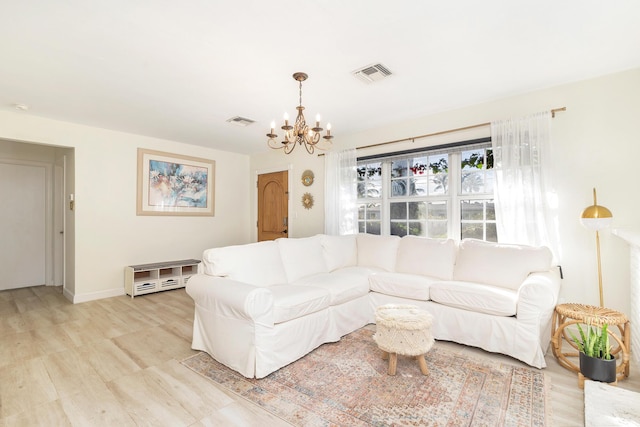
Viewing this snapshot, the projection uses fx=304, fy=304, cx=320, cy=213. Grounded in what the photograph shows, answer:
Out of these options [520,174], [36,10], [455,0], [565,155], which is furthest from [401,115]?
[36,10]

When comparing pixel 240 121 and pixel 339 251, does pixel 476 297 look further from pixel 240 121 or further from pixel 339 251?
pixel 240 121

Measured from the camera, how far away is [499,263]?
283 centimetres

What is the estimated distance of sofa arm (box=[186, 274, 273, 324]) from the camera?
6.97ft

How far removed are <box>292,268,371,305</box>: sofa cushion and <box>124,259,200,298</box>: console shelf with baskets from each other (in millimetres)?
2251

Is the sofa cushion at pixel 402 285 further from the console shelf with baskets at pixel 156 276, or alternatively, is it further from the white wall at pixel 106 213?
the white wall at pixel 106 213

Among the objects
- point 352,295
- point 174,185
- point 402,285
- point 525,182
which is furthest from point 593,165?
point 174,185

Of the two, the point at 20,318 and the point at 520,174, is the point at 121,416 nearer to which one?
the point at 20,318

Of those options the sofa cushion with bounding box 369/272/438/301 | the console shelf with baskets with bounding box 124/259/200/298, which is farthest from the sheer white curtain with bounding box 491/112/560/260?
the console shelf with baskets with bounding box 124/259/200/298

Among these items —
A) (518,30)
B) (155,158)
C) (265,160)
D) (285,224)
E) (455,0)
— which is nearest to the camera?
(455,0)

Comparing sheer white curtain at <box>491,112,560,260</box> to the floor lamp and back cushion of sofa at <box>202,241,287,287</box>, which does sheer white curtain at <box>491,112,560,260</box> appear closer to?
the floor lamp

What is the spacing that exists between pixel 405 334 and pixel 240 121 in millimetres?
3220

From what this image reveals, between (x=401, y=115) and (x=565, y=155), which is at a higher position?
(x=401, y=115)

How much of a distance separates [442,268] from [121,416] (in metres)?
2.88

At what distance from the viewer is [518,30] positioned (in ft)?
6.75
